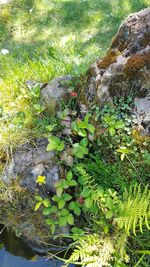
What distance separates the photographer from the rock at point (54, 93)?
14.6 ft

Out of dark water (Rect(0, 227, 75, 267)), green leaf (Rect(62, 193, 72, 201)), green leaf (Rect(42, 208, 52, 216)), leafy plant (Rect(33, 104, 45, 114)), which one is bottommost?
dark water (Rect(0, 227, 75, 267))

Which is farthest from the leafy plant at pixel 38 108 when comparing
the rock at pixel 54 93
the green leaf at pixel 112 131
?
the green leaf at pixel 112 131

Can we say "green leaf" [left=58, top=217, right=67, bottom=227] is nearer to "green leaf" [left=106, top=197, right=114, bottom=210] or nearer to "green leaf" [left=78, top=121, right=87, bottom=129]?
"green leaf" [left=106, top=197, right=114, bottom=210]

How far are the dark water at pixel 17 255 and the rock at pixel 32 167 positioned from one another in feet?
Answer: 2.33

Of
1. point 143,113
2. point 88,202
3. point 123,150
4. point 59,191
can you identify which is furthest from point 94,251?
point 143,113

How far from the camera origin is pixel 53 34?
717cm

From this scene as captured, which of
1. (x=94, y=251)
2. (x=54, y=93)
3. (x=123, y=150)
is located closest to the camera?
(x=94, y=251)

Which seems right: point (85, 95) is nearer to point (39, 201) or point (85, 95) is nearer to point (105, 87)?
point (105, 87)

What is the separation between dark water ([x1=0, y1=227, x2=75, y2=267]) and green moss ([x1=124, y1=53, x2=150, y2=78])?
2.08 m

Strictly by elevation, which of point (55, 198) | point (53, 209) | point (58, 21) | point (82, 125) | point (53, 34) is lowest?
point (53, 209)

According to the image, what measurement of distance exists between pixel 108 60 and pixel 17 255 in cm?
233

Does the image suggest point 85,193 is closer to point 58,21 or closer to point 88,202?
point 88,202

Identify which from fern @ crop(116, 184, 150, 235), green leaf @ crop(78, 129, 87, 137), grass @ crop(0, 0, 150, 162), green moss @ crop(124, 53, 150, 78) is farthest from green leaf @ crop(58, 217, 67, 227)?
grass @ crop(0, 0, 150, 162)

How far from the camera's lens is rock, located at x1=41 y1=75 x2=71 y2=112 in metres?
4.46
